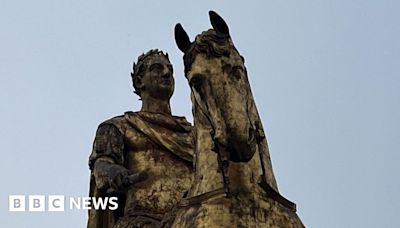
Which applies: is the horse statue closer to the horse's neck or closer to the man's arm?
the horse's neck

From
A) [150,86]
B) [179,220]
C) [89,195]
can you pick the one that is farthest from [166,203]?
[179,220]

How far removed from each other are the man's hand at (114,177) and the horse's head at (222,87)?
1.59 m

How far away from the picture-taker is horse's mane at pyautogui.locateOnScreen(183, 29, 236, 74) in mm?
6250

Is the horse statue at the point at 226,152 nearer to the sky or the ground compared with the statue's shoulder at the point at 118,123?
nearer to the ground

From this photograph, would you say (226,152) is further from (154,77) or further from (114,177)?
(154,77)

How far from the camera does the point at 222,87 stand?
6.02 m

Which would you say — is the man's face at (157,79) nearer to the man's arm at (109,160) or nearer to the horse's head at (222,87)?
the man's arm at (109,160)

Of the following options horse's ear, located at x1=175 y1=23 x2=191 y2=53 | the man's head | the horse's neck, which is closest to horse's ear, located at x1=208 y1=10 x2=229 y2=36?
horse's ear, located at x1=175 y1=23 x2=191 y2=53

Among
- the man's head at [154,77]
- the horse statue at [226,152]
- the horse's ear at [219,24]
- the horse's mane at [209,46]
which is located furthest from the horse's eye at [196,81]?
the man's head at [154,77]

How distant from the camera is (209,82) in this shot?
19.9ft

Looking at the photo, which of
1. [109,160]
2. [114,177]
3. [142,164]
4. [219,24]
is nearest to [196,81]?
[219,24]

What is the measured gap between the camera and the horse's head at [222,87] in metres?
5.79

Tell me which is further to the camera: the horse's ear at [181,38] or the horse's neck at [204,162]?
the horse's ear at [181,38]

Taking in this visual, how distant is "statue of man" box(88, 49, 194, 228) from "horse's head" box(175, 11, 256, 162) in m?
1.83
